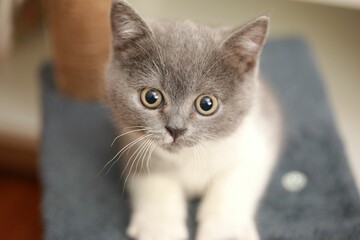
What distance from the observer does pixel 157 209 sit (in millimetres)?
1212

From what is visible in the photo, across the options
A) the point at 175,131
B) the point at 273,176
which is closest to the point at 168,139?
the point at 175,131

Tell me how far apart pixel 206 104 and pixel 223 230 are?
32cm

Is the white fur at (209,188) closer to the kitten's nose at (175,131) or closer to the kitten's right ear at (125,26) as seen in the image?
the kitten's nose at (175,131)

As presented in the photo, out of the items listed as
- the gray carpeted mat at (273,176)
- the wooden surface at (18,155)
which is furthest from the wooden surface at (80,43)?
the wooden surface at (18,155)

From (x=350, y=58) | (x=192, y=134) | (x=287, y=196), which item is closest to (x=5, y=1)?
(x=192, y=134)

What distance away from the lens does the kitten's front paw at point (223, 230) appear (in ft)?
3.91

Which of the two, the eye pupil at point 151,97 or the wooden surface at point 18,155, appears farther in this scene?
the wooden surface at point 18,155

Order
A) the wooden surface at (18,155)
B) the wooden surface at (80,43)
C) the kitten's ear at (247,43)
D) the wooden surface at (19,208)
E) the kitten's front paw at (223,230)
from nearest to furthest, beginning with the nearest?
Answer: the kitten's ear at (247,43), the kitten's front paw at (223,230), the wooden surface at (80,43), the wooden surface at (19,208), the wooden surface at (18,155)

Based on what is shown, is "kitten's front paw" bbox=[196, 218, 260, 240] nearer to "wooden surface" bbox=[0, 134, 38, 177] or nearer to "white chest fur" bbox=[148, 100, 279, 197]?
"white chest fur" bbox=[148, 100, 279, 197]

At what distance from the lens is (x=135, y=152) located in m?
1.25

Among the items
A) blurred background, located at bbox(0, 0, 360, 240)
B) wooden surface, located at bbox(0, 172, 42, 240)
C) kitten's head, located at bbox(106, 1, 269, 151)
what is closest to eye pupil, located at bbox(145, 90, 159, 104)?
kitten's head, located at bbox(106, 1, 269, 151)

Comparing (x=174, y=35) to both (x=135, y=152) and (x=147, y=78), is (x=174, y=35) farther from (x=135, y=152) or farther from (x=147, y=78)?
(x=135, y=152)

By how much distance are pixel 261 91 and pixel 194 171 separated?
0.33 m

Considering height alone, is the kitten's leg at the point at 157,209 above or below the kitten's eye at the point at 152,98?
below
